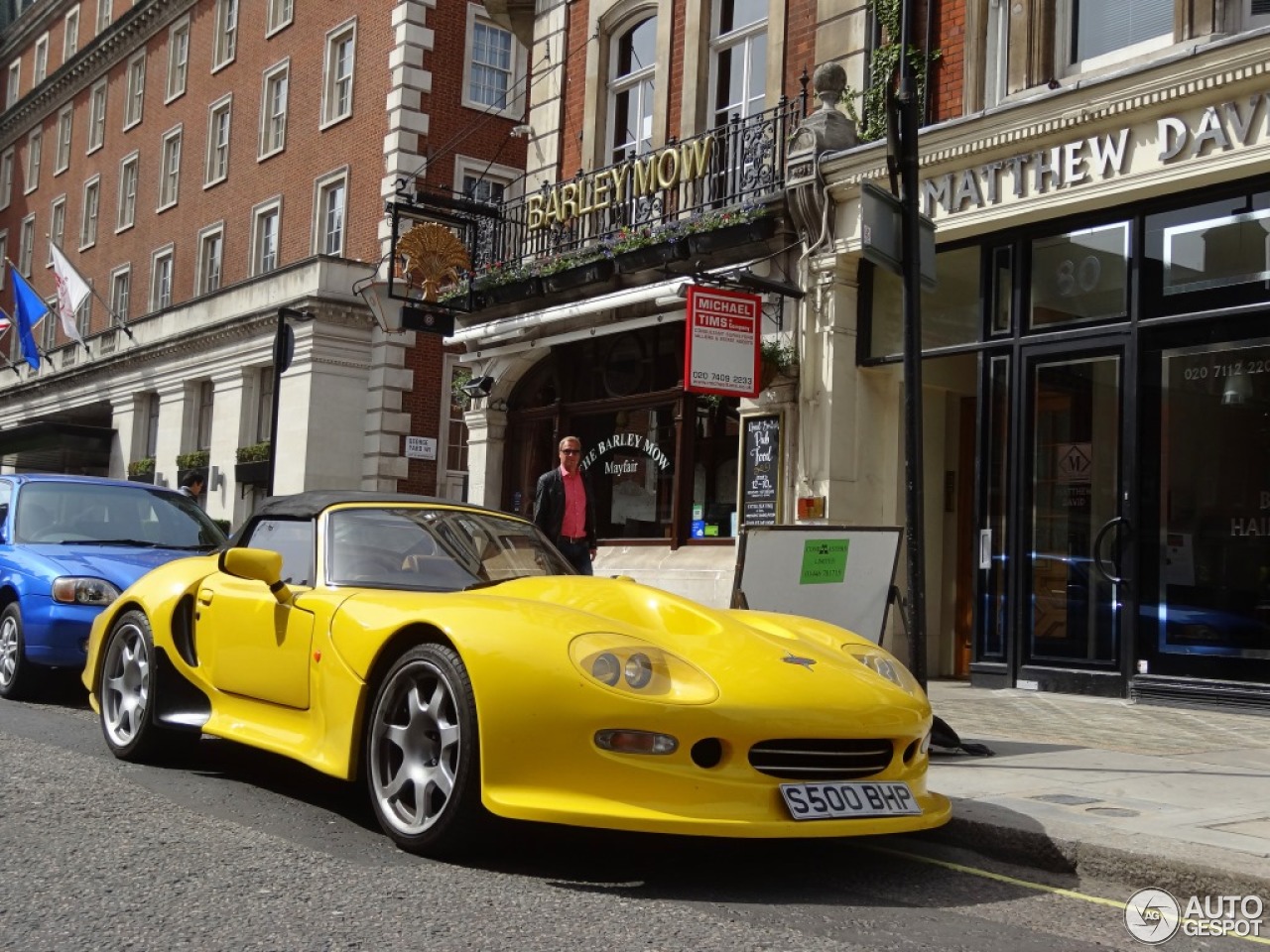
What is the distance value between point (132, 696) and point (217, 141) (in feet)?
95.6

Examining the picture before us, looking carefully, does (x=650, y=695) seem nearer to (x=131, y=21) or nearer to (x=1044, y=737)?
(x=1044, y=737)

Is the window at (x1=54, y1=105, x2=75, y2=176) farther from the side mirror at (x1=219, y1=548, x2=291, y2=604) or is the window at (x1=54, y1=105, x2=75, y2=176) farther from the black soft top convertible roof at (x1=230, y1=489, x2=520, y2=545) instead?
the side mirror at (x1=219, y1=548, x2=291, y2=604)

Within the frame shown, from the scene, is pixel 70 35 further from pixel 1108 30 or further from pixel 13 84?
pixel 1108 30

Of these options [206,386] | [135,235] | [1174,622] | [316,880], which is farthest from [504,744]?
[135,235]

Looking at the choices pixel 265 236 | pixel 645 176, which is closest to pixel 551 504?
pixel 645 176

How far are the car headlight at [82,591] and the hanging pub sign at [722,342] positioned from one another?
5.71 meters

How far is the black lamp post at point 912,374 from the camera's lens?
23.0 ft

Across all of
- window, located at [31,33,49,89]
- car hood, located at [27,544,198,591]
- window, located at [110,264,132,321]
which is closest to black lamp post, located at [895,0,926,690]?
car hood, located at [27,544,198,591]

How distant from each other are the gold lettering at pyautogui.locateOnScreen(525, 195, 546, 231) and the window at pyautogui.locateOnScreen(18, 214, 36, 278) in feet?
108

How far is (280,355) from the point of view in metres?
21.1

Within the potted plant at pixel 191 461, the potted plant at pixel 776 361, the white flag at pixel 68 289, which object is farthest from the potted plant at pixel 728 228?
the white flag at pixel 68 289

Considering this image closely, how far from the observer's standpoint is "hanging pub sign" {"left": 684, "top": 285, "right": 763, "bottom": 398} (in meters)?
12.6

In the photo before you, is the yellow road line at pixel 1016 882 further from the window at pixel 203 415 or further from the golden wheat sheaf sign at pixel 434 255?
the window at pixel 203 415

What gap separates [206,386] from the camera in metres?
30.5
